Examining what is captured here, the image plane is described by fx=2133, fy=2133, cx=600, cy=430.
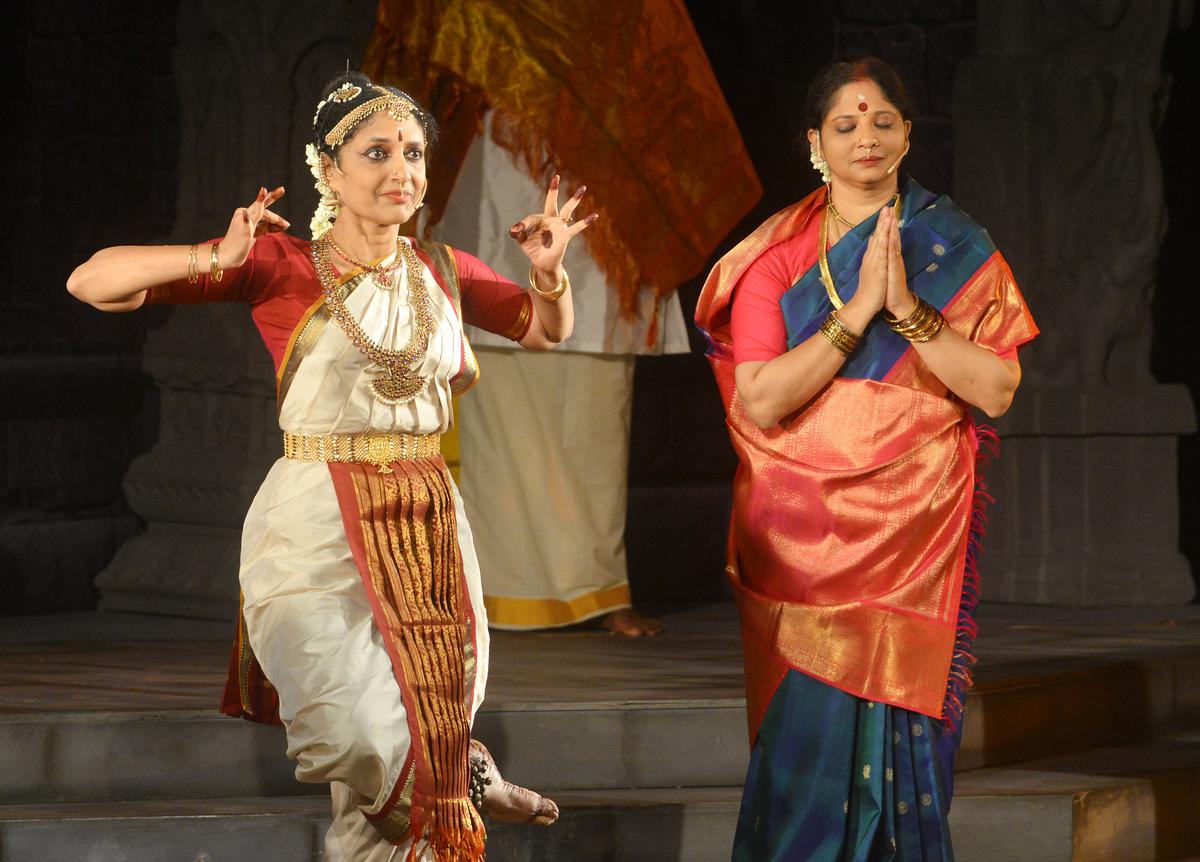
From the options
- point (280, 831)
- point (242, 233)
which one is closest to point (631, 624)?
point (280, 831)

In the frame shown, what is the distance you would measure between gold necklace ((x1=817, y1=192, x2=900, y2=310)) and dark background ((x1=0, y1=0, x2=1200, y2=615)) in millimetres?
2885

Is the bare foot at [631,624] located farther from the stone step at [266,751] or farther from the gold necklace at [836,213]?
the gold necklace at [836,213]

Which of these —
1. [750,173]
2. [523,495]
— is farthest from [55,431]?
[750,173]

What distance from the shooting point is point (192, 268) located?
357 cm

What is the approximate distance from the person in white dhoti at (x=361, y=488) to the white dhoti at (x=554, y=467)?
1983mm

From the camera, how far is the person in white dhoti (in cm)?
356

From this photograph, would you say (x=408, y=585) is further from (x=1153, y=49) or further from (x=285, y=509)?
(x=1153, y=49)

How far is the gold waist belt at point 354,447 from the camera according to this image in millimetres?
3695

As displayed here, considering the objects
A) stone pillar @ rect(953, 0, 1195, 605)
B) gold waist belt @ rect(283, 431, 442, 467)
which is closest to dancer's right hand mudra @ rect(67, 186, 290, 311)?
gold waist belt @ rect(283, 431, 442, 467)

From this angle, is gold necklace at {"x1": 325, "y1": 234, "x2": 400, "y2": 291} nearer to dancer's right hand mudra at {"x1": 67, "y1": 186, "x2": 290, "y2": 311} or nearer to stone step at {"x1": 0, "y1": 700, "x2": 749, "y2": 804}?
dancer's right hand mudra at {"x1": 67, "y1": 186, "x2": 290, "y2": 311}

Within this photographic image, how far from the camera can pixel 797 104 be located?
23.7 feet

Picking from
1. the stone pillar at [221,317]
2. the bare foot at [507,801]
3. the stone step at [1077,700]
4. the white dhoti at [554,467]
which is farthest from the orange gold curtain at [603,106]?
the bare foot at [507,801]

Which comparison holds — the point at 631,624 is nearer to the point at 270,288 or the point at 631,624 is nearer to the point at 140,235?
the point at 140,235

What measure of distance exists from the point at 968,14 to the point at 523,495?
239cm
